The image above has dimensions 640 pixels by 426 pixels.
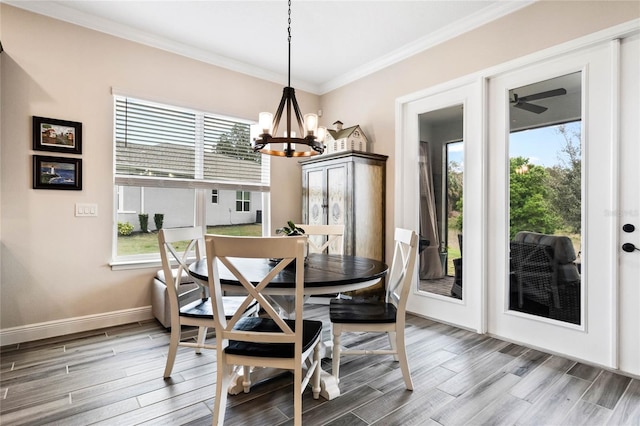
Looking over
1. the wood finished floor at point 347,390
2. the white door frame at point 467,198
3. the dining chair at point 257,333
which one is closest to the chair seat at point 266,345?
the dining chair at point 257,333

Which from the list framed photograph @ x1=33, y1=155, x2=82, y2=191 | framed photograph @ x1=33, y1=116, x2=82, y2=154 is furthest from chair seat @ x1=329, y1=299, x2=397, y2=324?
framed photograph @ x1=33, y1=116, x2=82, y2=154

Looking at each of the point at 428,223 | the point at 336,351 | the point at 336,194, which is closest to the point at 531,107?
the point at 428,223

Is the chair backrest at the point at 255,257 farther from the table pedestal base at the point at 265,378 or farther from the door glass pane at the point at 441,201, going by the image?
the door glass pane at the point at 441,201

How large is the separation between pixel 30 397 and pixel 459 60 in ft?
13.5

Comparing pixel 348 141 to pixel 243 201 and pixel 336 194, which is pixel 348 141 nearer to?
pixel 336 194

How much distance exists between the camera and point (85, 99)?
3027 mm

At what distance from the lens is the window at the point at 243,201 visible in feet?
13.3

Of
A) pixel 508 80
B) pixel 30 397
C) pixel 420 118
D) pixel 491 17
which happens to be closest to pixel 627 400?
pixel 508 80

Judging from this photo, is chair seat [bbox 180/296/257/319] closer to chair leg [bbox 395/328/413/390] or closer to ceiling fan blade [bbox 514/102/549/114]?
chair leg [bbox 395/328/413/390]

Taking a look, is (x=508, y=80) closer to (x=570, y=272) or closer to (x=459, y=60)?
(x=459, y=60)

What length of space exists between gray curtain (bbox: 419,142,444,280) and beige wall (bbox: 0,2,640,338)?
803 mm

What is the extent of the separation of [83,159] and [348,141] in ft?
8.56

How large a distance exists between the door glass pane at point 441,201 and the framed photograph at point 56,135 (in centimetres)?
331

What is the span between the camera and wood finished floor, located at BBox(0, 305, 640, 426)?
5.78 ft
